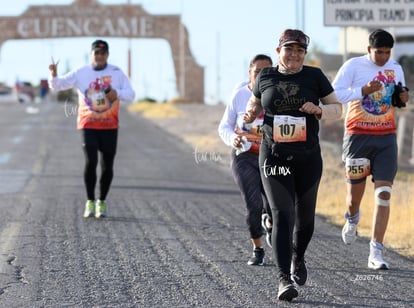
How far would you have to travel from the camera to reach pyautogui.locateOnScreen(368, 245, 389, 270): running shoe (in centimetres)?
807

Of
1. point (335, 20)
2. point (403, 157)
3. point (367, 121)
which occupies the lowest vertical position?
point (403, 157)

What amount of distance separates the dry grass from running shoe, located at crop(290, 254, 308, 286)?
6.87 ft

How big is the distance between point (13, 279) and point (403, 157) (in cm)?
1891

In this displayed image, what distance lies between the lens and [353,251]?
9.12 meters

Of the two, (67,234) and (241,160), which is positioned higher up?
(241,160)

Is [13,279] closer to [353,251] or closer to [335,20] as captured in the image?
[353,251]

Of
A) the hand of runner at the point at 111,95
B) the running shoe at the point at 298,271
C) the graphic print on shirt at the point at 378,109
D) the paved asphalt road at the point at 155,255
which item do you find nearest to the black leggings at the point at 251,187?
the paved asphalt road at the point at 155,255

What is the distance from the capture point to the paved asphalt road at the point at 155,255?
6828mm

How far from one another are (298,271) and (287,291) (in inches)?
25.2

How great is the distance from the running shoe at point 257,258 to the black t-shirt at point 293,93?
1.55m

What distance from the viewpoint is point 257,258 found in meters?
8.27

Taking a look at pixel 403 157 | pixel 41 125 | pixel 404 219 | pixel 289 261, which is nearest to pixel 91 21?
pixel 41 125

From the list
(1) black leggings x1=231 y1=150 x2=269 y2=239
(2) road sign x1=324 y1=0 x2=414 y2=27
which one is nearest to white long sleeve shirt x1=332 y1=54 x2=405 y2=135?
(1) black leggings x1=231 y1=150 x2=269 y2=239

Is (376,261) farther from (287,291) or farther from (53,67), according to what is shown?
(53,67)
